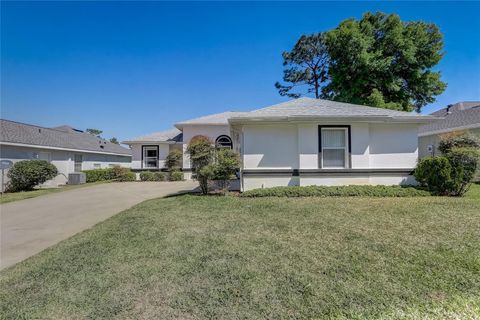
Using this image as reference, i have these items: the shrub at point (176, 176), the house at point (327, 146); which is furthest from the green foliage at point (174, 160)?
the house at point (327, 146)

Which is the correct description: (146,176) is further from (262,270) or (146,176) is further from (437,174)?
(437,174)

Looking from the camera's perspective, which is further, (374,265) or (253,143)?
(253,143)

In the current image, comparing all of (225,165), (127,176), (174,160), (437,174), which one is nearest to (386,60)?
(437,174)

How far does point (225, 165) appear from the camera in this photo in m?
9.90

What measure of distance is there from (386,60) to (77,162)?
2790cm

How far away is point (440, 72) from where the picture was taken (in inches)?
850

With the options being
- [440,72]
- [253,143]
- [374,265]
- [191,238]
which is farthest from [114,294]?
[440,72]

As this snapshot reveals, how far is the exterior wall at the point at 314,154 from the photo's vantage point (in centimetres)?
1073

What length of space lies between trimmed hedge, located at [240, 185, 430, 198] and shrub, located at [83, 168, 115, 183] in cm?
1700

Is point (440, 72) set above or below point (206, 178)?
above

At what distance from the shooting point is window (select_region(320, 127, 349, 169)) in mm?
10773

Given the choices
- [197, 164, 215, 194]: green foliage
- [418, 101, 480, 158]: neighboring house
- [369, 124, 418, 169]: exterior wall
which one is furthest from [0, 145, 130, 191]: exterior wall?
[418, 101, 480, 158]: neighboring house

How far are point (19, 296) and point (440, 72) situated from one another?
29.3 m

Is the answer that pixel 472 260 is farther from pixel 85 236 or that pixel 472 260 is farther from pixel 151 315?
pixel 85 236
